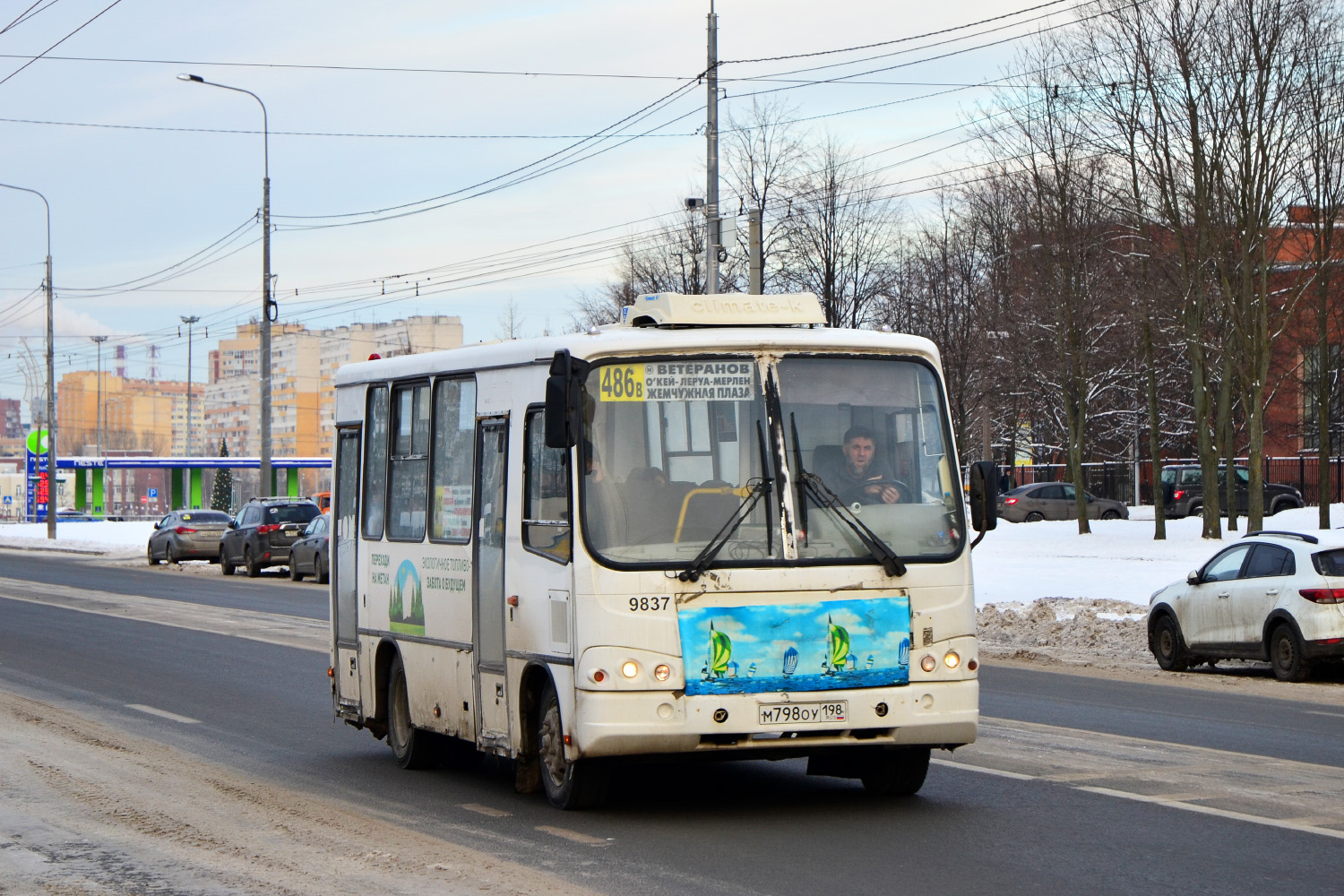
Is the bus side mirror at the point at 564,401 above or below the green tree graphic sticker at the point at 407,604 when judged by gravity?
above

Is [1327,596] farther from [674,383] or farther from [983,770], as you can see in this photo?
[674,383]

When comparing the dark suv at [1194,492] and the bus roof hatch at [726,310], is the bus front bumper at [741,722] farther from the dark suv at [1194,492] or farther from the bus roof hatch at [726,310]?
the dark suv at [1194,492]

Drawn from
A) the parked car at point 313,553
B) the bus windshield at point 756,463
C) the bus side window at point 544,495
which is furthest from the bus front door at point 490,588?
the parked car at point 313,553

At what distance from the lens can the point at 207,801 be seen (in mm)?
9773

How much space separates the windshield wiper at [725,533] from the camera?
8.44 meters

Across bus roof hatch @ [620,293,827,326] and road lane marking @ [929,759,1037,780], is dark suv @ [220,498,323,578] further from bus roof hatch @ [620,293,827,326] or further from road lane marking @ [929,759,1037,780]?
bus roof hatch @ [620,293,827,326]

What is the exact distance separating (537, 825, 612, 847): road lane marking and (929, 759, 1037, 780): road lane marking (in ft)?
9.36

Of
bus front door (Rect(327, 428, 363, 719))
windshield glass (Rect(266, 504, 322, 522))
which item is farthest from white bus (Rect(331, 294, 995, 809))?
windshield glass (Rect(266, 504, 322, 522))

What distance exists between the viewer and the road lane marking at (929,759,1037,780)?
10.1 meters

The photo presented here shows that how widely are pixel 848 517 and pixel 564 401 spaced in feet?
5.03

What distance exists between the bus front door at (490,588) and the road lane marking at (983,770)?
285 cm

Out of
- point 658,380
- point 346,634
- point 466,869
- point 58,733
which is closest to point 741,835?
point 466,869

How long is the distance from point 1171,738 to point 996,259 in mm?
48366

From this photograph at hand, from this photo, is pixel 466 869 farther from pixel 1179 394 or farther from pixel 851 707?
pixel 1179 394
